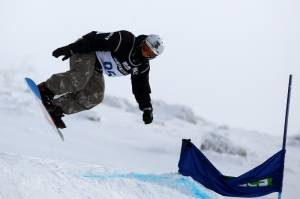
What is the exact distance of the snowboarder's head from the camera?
6.34 metres

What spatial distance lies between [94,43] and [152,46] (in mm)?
749

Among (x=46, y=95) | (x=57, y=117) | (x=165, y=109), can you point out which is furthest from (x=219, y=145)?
(x=46, y=95)

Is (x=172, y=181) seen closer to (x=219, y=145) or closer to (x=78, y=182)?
(x=78, y=182)

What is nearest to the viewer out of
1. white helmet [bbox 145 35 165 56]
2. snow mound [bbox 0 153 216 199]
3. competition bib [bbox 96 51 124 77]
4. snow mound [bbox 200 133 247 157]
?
snow mound [bbox 0 153 216 199]

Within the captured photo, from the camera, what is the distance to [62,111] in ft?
22.8

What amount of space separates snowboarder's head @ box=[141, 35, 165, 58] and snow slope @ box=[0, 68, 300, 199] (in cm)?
167

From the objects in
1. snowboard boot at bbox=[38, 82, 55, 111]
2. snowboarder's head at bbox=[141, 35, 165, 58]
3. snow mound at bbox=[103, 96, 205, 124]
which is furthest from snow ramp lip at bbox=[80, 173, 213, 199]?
snow mound at bbox=[103, 96, 205, 124]

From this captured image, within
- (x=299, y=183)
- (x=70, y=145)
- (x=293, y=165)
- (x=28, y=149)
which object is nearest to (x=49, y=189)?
(x=28, y=149)

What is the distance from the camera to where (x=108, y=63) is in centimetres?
669

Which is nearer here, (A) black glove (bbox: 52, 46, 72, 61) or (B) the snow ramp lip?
(A) black glove (bbox: 52, 46, 72, 61)

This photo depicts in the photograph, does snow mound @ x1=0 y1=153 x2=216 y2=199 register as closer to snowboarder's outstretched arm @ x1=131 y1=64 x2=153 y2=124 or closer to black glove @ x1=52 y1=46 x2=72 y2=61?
snowboarder's outstretched arm @ x1=131 y1=64 x2=153 y2=124

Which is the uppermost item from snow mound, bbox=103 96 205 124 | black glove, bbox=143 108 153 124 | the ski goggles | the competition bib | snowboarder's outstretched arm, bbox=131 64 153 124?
snow mound, bbox=103 96 205 124

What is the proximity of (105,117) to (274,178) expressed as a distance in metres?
13.4

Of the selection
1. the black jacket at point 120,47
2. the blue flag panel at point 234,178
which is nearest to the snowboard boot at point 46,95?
the black jacket at point 120,47
